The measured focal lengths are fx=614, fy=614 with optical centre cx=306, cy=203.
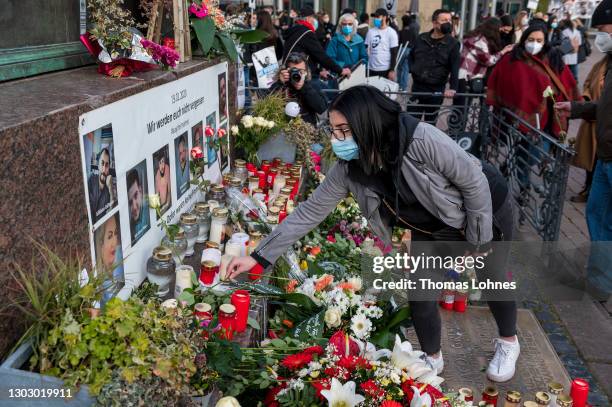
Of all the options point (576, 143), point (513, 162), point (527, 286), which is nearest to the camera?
point (527, 286)

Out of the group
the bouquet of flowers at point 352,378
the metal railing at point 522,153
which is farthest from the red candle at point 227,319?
the metal railing at point 522,153

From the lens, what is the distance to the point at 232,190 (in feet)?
13.4

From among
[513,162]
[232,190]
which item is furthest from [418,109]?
[232,190]

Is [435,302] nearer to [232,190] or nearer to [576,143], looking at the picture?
[232,190]

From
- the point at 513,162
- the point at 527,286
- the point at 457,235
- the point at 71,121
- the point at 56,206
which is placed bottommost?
the point at 527,286

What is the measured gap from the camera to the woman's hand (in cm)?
274

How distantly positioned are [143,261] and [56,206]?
0.94 meters

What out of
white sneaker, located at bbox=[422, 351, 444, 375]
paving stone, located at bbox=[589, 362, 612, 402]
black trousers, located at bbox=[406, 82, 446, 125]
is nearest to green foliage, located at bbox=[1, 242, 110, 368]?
white sneaker, located at bbox=[422, 351, 444, 375]

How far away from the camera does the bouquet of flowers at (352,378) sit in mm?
1965

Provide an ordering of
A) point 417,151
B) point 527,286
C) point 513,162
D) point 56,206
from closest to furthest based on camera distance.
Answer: point 56,206 < point 417,151 < point 527,286 < point 513,162

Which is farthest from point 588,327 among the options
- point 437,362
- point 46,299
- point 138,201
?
point 46,299

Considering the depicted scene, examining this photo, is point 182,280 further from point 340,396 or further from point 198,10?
point 198,10

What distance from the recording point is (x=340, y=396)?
1.93m

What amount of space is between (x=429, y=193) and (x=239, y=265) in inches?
35.7
